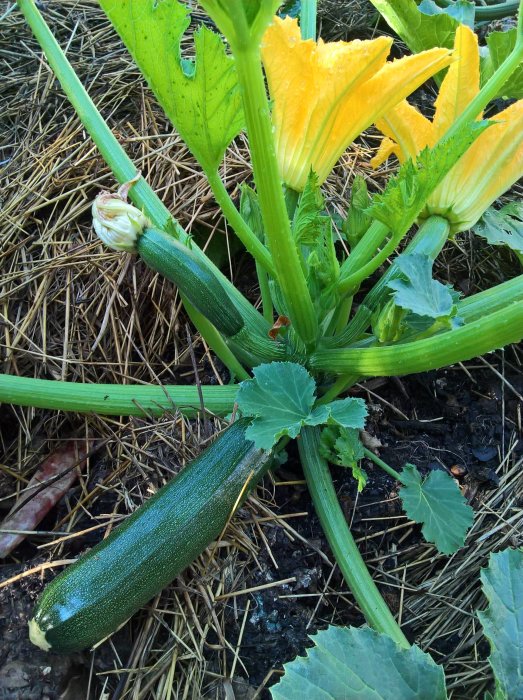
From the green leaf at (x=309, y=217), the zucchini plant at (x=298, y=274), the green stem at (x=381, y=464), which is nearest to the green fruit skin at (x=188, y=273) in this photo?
the zucchini plant at (x=298, y=274)

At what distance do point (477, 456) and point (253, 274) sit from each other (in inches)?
34.6

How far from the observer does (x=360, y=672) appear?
100 cm

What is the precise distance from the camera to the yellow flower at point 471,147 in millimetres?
1393

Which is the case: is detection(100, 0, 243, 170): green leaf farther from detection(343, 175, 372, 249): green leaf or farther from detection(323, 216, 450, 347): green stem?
detection(323, 216, 450, 347): green stem

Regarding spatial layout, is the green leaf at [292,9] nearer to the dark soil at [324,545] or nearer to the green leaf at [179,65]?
the green leaf at [179,65]

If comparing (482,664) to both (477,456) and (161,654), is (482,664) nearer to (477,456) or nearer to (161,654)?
(477,456)

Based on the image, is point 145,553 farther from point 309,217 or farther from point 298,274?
point 309,217

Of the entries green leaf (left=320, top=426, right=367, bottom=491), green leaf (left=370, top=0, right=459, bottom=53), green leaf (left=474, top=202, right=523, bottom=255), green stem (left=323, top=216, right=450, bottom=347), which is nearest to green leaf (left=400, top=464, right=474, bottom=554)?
green leaf (left=320, top=426, right=367, bottom=491)

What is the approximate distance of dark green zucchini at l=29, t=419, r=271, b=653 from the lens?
1.21 m

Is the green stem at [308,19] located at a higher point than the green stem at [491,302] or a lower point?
higher

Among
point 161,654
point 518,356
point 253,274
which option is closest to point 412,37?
point 253,274

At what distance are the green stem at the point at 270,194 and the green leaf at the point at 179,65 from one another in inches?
9.1

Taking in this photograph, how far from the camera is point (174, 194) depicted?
6.33 feet

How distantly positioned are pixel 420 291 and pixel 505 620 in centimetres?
62
